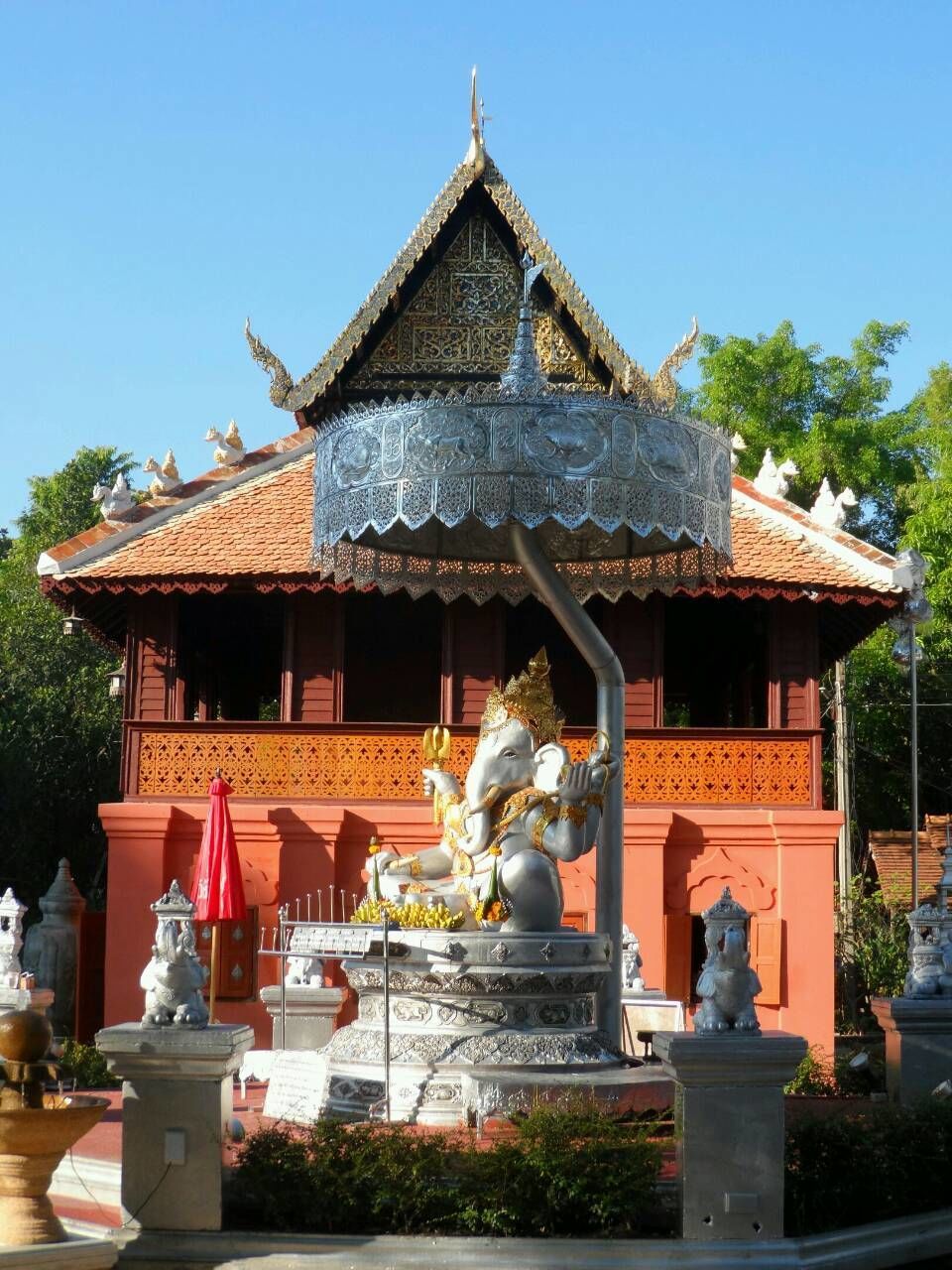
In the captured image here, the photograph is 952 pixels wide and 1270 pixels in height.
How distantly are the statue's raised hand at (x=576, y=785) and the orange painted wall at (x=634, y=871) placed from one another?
22.9ft

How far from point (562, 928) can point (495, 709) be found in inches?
49.2

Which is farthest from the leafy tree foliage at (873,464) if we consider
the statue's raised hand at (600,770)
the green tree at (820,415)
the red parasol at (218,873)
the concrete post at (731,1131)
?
the concrete post at (731,1131)

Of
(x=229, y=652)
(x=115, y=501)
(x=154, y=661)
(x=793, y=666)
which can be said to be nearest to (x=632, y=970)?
(x=793, y=666)

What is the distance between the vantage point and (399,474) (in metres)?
9.08

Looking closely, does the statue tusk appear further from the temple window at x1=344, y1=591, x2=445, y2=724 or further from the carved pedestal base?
the temple window at x1=344, y1=591, x2=445, y2=724

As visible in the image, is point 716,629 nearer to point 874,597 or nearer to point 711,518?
point 874,597

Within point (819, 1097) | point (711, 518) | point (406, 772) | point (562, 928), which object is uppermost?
point (711, 518)

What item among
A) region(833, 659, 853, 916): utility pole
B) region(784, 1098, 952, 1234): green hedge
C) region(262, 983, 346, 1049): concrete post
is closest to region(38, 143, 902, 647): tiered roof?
region(833, 659, 853, 916): utility pole

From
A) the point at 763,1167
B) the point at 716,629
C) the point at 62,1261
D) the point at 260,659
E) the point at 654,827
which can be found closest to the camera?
the point at 62,1261

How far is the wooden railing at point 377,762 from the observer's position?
16641mm

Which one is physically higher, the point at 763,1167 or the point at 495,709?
the point at 495,709

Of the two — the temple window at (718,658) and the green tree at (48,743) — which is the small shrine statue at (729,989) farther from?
the green tree at (48,743)

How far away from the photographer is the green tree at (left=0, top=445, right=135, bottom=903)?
26.5 meters

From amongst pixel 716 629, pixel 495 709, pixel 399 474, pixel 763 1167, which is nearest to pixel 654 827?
pixel 716 629
